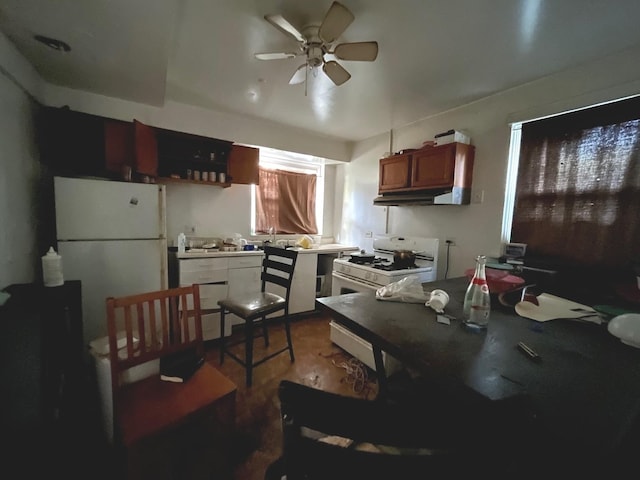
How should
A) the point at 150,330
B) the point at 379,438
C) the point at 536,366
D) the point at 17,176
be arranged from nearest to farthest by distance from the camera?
the point at 379,438 < the point at 536,366 < the point at 150,330 < the point at 17,176

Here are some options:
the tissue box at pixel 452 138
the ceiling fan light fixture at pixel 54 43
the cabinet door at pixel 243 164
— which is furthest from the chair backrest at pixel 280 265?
the ceiling fan light fixture at pixel 54 43

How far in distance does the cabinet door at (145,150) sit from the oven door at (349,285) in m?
2.05

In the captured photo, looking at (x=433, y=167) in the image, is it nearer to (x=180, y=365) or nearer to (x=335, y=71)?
(x=335, y=71)

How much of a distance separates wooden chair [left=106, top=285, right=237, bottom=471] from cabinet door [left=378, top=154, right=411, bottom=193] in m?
2.38

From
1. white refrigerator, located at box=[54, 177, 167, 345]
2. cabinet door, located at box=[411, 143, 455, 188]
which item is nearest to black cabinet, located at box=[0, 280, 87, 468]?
white refrigerator, located at box=[54, 177, 167, 345]

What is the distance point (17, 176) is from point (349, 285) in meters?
2.60

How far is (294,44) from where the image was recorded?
185 centimetres

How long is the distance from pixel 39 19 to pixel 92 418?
2.24 meters

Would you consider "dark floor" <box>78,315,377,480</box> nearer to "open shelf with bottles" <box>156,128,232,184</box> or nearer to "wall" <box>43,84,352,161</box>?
"open shelf with bottles" <box>156,128,232,184</box>

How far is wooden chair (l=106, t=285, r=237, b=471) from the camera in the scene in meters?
1.09

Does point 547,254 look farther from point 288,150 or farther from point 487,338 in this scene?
point 288,150

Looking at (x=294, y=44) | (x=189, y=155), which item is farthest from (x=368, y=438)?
(x=189, y=155)

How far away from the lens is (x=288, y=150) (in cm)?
357

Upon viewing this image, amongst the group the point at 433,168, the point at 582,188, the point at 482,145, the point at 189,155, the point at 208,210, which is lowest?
the point at 208,210
